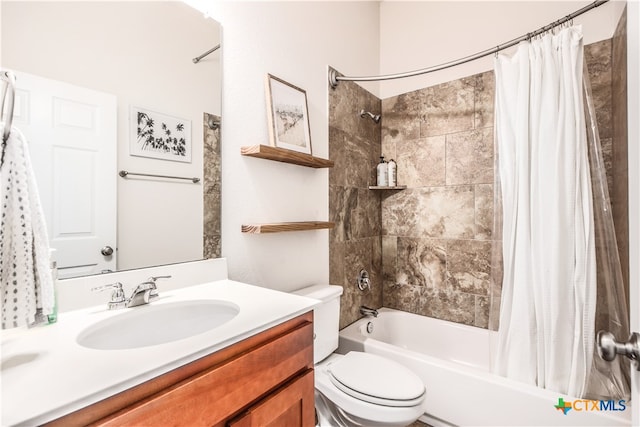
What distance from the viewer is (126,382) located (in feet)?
1.77

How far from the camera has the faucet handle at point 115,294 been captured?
0.94 metres

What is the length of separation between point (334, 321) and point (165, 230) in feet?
3.21

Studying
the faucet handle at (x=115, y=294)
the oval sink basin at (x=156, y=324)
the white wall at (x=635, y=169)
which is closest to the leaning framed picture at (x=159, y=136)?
the faucet handle at (x=115, y=294)

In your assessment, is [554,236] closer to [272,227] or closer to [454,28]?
[272,227]

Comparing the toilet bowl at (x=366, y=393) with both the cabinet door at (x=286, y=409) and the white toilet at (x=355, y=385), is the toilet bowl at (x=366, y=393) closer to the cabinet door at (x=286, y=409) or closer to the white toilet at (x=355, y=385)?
the white toilet at (x=355, y=385)

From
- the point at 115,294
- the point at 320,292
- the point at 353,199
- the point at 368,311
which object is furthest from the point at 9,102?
the point at 368,311

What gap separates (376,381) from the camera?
130 centimetres

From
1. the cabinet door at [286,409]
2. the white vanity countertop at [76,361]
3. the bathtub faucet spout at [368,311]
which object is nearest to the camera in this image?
the white vanity countertop at [76,361]

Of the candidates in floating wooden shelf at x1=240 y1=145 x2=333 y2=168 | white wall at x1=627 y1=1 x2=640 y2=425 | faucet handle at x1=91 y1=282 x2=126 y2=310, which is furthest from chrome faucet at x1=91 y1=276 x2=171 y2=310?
white wall at x1=627 y1=1 x2=640 y2=425

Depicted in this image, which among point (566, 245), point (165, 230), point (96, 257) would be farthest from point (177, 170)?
point (566, 245)

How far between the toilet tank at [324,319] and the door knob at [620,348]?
108cm

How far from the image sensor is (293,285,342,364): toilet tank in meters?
1.51

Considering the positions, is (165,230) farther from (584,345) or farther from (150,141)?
(584,345)

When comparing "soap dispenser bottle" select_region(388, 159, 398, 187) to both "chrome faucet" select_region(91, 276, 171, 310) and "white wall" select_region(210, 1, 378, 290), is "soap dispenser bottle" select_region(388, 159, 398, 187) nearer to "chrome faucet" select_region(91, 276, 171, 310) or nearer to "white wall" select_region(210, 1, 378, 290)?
"white wall" select_region(210, 1, 378, 290)
